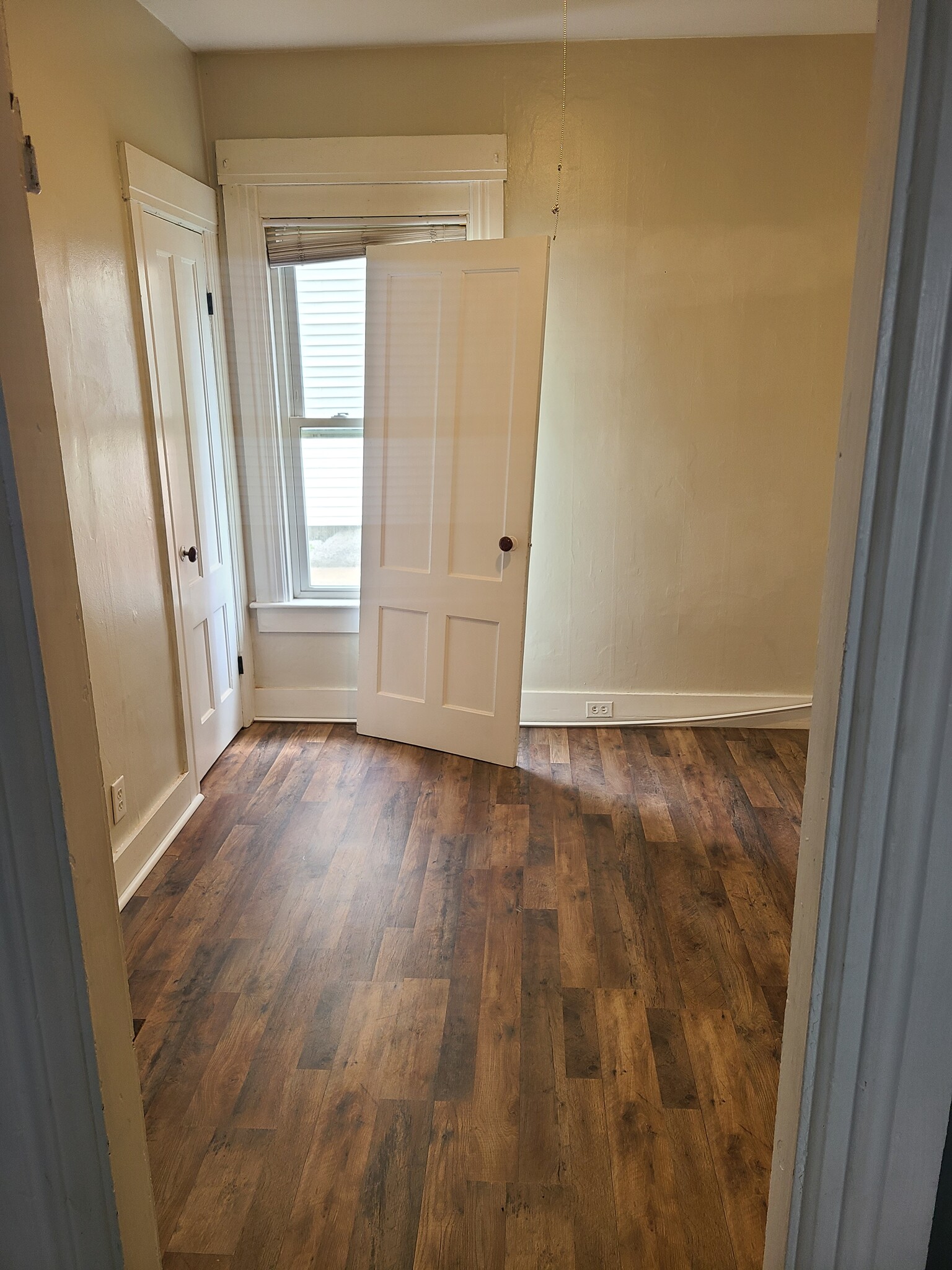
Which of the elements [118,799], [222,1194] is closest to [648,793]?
[118,799]

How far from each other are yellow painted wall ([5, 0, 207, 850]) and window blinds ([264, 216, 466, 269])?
1.79ft

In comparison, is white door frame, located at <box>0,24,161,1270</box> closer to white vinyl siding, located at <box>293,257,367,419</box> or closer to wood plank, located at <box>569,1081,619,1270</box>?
wood plank, located at <box>569,1081,619,1270</box>

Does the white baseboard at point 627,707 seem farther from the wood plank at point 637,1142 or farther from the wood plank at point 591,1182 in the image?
the wood plank at point 591,1182

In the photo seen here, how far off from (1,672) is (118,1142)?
2.02ft

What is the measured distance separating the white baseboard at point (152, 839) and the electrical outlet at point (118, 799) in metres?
0.10

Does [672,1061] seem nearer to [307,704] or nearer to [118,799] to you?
[118,799]

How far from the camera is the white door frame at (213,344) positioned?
9.77 ft

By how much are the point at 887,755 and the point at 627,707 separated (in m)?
3.47

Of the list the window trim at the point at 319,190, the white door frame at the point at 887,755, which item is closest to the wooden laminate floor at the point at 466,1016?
the white door frame at the point at 887,755

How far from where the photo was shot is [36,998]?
0.94 meters

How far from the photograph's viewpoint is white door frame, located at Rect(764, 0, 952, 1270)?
744 millimetres

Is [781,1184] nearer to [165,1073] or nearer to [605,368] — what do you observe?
[165,1073]

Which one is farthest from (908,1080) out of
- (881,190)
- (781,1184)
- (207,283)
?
(207,283)

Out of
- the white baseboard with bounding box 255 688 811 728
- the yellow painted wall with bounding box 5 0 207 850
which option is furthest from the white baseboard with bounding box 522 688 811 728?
the yellow painted wall with bounding box 5 0 207 850
